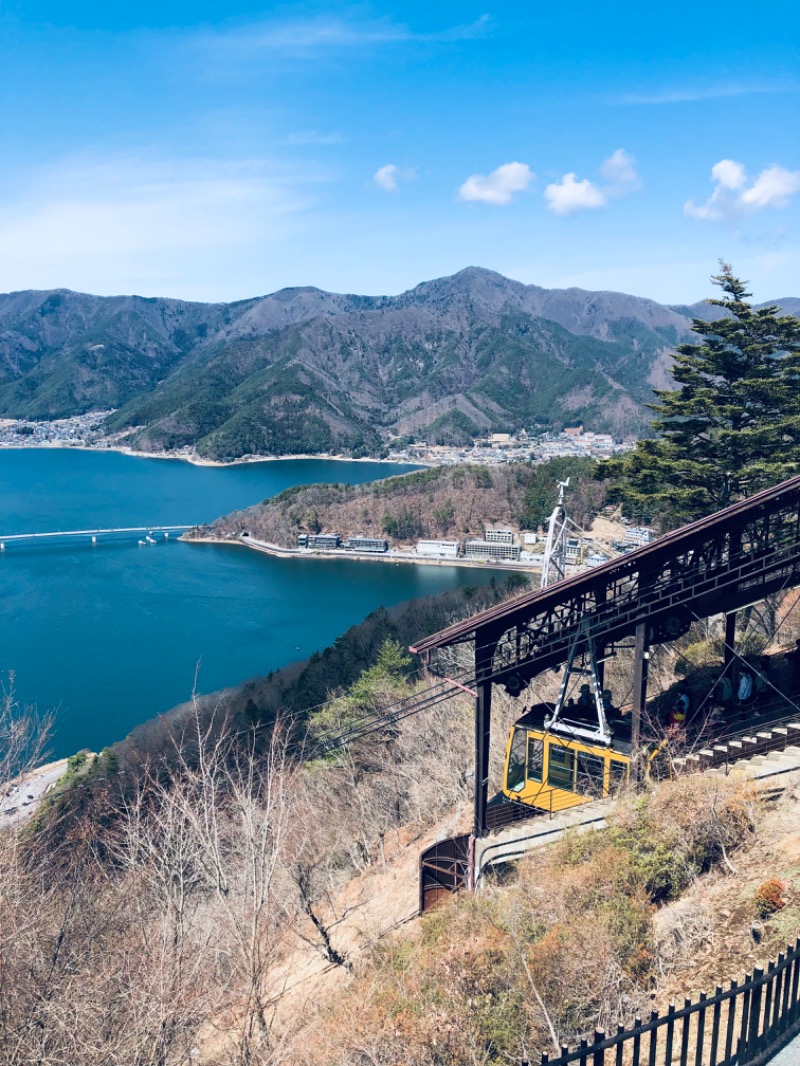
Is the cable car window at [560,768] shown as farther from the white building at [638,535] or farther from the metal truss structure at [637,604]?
the white building at [638,535]

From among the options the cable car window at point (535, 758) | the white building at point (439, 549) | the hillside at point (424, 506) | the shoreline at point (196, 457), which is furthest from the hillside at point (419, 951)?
the shoreline at point (196, 457)

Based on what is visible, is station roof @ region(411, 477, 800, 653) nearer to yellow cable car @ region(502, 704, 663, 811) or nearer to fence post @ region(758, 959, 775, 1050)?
yellow cable car @ region(502, 704, 663, 811)

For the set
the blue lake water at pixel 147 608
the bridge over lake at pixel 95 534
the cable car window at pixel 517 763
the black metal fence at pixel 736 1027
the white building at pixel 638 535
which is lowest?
the blue lake water at pixel 147 608

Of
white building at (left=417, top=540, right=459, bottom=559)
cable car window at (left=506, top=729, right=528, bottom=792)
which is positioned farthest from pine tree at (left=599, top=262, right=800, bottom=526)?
white building at (left=417, top=540, right=459, bottom=559)

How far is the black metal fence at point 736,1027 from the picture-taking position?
8.66ft

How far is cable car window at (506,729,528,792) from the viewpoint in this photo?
660 cm

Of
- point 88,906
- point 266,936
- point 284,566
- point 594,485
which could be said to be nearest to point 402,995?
point 266,936

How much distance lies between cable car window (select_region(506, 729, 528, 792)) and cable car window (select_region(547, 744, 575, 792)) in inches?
11.7

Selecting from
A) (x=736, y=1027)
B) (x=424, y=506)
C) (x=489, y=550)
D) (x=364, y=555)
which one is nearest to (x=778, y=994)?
(x=736, y=1027)

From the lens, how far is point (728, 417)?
33.5 ft

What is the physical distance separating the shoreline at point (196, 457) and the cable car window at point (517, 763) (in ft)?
297

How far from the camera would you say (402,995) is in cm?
385

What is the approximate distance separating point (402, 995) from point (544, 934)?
0.87 meters

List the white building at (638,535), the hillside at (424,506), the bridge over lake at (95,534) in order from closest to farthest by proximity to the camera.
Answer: the white building at (638,535) → the hillside at (424,506) → the bridge over lake at (95,534)
